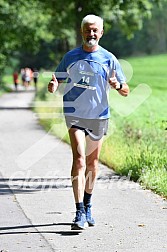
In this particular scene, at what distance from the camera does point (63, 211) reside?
906 cm

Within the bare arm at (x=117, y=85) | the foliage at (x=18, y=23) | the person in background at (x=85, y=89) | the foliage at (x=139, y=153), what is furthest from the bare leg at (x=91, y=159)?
the foliage at (x=18, y=23)

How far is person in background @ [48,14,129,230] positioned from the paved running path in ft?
1.32

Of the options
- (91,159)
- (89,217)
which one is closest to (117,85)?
(91,159)

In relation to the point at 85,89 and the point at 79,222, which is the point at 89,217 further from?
the point at 85,89

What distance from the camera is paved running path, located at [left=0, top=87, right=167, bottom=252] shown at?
7.29 meters

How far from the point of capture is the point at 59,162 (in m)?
13.6

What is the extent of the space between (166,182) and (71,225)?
262 centimetres

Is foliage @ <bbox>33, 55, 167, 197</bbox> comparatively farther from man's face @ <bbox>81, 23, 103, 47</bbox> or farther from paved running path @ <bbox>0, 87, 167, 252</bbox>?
man's face @ <bbox>81, 23, 103, 47</bbox>

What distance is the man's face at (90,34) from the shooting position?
316 inches

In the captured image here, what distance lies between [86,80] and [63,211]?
5.72ft

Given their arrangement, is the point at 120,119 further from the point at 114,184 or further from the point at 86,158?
the point at 86,158

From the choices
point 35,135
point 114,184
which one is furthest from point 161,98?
point 114,184

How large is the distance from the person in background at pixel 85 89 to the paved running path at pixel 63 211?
401mm

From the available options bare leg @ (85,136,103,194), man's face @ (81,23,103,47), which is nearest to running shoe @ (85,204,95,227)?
bare leg @ (85,136,103,194)
